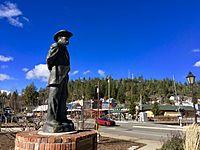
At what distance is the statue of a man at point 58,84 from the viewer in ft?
20.7

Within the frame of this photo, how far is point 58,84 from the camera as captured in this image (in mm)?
6539

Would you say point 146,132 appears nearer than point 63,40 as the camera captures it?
No

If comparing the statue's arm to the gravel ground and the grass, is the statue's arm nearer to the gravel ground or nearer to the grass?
the grass

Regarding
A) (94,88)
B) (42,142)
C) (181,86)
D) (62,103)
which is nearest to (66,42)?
(62,103)

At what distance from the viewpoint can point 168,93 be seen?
405 feet

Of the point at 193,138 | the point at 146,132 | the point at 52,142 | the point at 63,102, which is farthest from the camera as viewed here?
the point at 146,132

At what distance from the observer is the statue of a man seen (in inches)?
249

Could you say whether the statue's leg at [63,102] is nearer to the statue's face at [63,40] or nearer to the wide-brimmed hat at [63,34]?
the statue's face at [63,40]

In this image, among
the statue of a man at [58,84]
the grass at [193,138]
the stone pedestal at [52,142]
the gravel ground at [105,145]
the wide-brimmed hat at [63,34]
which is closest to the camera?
the grass at [193,138]

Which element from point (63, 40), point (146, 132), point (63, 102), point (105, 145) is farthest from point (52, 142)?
point (146, 132)

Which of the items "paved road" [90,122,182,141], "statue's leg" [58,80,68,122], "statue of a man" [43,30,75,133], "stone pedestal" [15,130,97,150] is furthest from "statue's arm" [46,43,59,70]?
"paved road" [90,122,182,141]

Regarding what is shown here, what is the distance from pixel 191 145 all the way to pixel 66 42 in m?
4.42

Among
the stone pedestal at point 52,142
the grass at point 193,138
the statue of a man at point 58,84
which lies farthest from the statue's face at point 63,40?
the grass at point 193,138

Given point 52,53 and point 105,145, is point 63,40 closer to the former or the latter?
point 52,53
